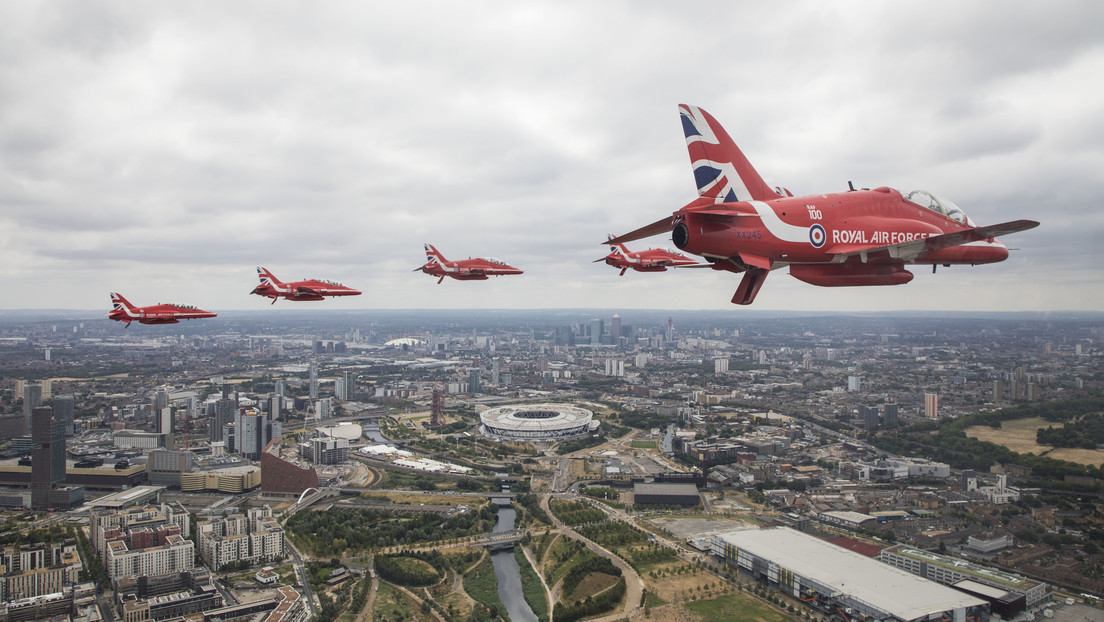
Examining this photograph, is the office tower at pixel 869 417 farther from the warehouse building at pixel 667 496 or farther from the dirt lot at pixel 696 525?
the dirt lot at pixel 696 525

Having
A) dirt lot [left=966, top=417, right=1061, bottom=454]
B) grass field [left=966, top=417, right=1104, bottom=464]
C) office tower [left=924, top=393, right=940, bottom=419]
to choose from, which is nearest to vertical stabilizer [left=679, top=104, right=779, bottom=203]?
grass field [left=966, top=417, right=1104, bottom=464]

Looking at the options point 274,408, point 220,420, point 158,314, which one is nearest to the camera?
point 158,314

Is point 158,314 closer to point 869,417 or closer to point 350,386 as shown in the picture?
point 869,417

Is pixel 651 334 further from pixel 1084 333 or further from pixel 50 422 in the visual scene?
pixel 50 422

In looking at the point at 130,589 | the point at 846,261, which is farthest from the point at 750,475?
the point at 846,261

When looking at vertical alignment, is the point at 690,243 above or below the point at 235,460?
above

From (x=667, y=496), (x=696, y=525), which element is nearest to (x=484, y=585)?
(x=696, y=525)
